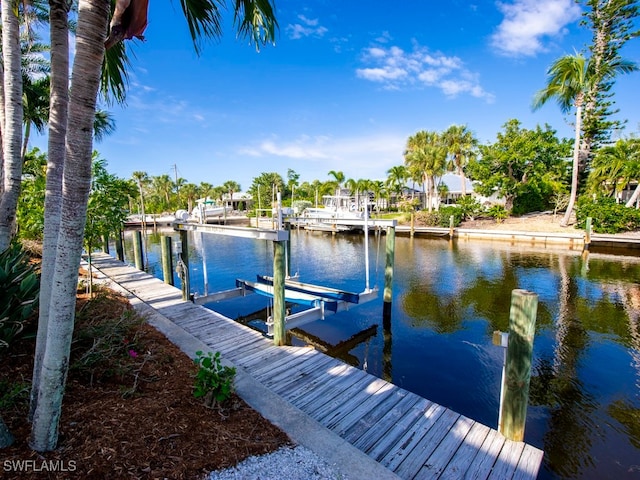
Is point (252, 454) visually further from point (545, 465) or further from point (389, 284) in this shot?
point (389, 284)

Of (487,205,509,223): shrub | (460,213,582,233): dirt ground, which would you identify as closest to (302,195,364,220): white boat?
(460,213,582,233): dirt ground

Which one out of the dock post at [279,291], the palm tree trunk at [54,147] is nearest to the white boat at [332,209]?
the dock post at [279,291]

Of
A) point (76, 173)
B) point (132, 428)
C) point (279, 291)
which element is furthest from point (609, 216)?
point (76, 173)

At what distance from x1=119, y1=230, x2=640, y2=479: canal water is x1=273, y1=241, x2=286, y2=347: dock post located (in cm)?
249

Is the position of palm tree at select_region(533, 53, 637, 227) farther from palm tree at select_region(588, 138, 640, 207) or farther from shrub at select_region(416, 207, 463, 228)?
shrub at select_region(416, 207, 463, 228)

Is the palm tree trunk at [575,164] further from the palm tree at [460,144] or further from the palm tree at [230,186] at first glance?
the palm tree at [230,186]

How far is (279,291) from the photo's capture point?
248 inches

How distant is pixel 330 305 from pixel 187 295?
4034mm

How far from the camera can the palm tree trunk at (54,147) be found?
9.93ft

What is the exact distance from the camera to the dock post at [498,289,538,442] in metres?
3.98

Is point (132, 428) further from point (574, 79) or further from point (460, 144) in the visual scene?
point (460, 144)

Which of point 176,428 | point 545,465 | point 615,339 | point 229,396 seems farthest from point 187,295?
point 615,339

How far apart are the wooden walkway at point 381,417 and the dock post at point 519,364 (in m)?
0.21

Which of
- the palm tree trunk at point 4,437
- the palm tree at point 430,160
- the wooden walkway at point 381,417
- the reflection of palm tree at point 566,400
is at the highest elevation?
the palm tree at point 430,160
